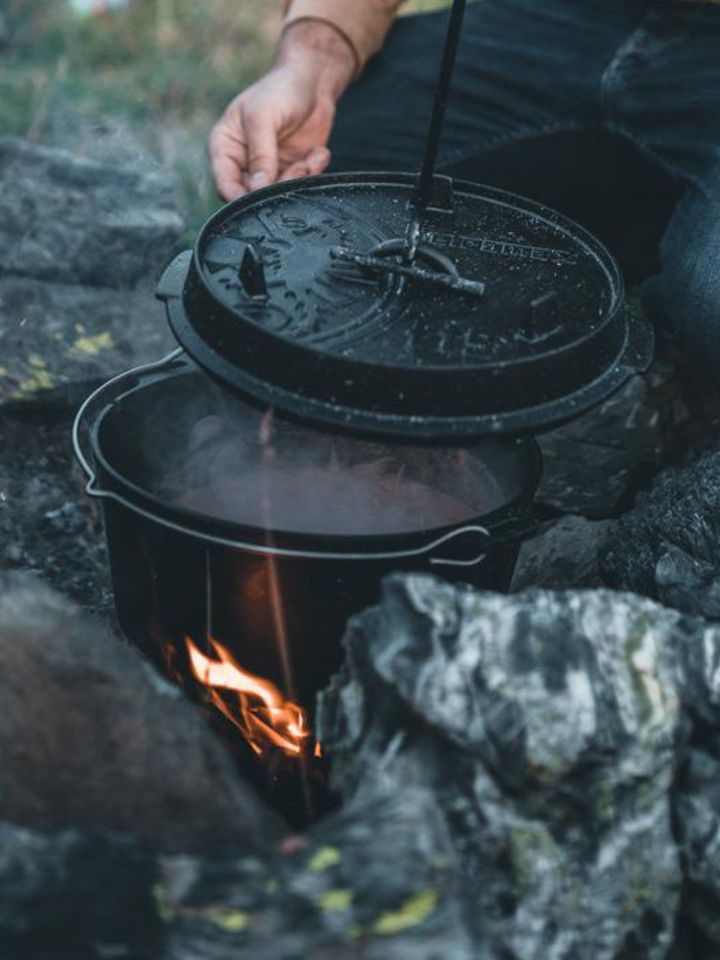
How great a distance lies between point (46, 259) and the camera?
269cm

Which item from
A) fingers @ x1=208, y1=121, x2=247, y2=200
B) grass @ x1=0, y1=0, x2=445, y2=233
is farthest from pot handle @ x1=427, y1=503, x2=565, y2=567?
grass @ x1=0, y1=0, x2=445, y2=233

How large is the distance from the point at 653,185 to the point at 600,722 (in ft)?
6.17

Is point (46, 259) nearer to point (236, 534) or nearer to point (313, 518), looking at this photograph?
point (313, 518)

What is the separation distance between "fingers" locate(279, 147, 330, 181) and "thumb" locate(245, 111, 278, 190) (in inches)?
2.5

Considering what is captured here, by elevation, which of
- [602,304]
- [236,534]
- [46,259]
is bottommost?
[46,259]

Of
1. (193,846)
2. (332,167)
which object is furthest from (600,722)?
(332,167)

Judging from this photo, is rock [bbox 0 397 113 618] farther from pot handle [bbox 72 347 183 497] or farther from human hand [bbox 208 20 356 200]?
human hand [bbox 208 20 356 200]

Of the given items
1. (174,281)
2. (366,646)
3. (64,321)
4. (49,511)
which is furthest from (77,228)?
(366,646)

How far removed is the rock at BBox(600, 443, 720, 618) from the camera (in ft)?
6.14

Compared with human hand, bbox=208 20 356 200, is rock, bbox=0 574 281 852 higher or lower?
lower

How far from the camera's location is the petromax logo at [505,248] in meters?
1.71

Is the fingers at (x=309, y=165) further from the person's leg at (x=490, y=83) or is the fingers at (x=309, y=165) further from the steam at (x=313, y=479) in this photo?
the steam at (x=313, y=479)

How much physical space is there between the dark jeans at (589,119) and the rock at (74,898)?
1627mm

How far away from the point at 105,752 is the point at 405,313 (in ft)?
2.42
